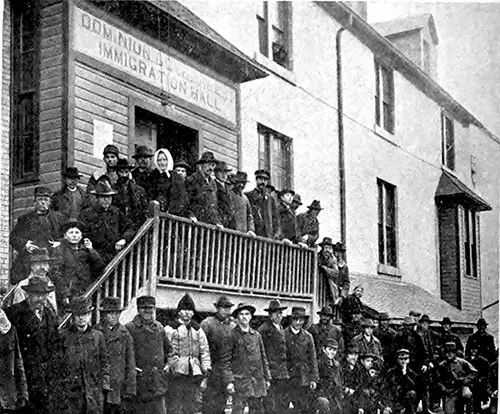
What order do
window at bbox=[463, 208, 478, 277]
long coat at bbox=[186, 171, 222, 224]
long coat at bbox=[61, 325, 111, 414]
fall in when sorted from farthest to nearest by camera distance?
long coat at bbox=[186, 171, 222, 224]
window at bbox=[463, 208, 478, 277]
long coat at bbox=[61, 325, 111, 414]

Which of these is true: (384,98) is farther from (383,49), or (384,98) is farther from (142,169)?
(142,169)

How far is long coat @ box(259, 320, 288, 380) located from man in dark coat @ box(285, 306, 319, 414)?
0.13 metres

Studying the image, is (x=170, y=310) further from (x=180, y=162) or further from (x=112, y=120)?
(x=112, y=120)

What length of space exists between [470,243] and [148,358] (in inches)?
133

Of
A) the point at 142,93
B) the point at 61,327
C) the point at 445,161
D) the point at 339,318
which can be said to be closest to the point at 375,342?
the point at 339,318

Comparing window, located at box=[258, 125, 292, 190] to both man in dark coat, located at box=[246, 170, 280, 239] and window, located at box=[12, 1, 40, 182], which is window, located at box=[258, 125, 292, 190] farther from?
window, located at box=[12, 1, 40, 182]

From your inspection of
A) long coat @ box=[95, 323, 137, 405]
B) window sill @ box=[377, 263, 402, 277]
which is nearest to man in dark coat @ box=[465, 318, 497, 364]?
window sill @ box=[377, 263, 402, 277]

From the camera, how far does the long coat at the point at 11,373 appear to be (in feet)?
14.1

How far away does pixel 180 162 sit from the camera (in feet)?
23.0

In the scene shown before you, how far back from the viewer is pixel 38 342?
456cm

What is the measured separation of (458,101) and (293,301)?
9.13 ft

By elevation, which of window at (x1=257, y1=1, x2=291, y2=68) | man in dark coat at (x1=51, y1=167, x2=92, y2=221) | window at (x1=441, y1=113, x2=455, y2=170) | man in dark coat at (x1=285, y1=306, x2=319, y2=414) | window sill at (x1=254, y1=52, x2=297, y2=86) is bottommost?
man in dark coat at (x1=285, y1=306, x2=319, y2=414)

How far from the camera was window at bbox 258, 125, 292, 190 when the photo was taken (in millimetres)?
9258

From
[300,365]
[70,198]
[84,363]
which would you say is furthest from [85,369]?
[300,365]
